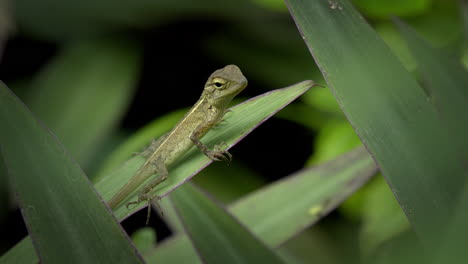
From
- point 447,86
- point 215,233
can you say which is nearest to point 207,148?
point 215,233

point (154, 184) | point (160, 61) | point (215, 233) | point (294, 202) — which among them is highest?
point (160, 61)

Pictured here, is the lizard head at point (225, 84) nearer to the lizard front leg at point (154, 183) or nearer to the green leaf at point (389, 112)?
the lizard front leg at point (154, 183)

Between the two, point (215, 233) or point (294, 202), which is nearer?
point (215, 233)

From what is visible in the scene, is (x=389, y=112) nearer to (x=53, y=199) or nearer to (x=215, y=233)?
(x=215, y=233)

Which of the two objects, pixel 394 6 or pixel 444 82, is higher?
pixel 394 6

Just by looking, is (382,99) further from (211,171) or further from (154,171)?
(211,171)
